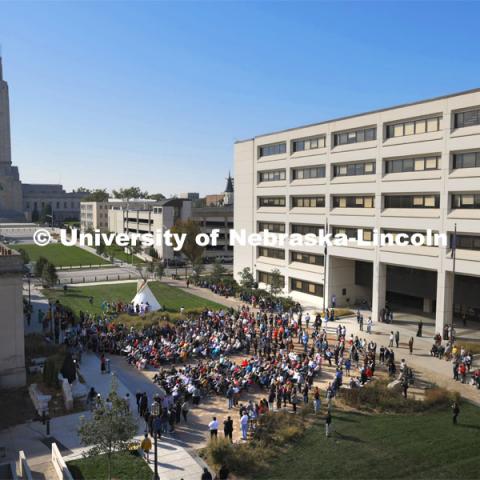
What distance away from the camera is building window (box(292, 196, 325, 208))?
4894 cm

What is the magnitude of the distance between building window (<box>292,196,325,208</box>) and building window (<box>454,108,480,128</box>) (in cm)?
1563

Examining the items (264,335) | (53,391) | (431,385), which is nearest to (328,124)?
(264,335)

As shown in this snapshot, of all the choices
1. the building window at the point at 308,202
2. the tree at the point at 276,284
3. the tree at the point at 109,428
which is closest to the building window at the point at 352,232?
the building window at the point at 308,202

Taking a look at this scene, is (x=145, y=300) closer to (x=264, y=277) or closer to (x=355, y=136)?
(x=264, y=277)

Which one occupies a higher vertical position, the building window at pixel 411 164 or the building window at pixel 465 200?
the building window at pixel 411 164

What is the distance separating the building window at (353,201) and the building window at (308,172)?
3.26 metres

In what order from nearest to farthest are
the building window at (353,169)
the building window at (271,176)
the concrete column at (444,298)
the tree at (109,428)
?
the tree at (109,428) → the concrete column at (444,298) → the building window at (353,169) → the building window at (271,176)

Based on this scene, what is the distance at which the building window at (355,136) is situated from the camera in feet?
141

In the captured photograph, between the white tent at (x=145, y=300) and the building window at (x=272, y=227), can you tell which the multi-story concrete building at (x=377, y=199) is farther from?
the white tent at (x=145, y=300)

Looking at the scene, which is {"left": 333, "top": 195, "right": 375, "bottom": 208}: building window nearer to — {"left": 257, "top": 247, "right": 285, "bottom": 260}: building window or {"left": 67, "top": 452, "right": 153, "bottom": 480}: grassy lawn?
{"left": 257, "top": 247, "right": 285, "bottom": 260}: building window

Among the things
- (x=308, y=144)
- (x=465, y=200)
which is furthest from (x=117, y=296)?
(x=465, y=200)

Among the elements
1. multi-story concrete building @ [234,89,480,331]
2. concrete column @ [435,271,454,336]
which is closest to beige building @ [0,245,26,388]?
multi-story concrete building @ [234,89,480,331]

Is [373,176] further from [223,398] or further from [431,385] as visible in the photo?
[223,398]

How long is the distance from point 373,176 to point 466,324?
14.4 m
